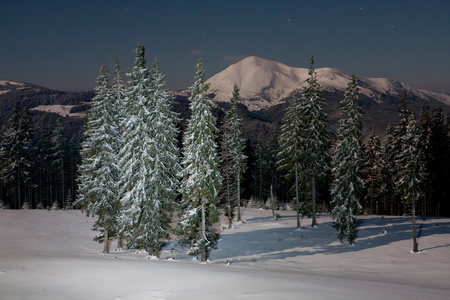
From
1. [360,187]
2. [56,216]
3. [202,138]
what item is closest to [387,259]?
[360,187]

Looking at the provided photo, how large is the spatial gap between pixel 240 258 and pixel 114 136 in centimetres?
1651

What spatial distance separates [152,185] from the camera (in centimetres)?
2711

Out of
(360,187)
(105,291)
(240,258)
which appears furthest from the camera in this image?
(360,187)

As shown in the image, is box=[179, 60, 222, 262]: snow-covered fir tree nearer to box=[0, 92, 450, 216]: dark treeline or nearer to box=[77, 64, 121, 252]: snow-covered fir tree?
box=[77, 64, 121, 252]: snow-covered fir tree

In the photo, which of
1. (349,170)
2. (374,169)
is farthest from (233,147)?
(374,169)

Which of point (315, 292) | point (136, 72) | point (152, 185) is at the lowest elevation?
point (315, 292)

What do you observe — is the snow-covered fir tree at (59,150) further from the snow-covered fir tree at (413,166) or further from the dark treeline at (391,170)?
the snow-covered fir tree at (413,166)

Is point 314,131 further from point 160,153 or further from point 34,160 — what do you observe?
point 34,160

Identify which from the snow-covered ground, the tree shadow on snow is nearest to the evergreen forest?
the tree shadow on snow

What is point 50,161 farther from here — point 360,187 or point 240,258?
point 360,187

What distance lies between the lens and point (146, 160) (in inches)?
1060

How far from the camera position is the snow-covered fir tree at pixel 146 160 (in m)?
26.8

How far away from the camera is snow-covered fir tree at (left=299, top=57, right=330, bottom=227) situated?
4069 cm

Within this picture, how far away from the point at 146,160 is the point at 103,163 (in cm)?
528
